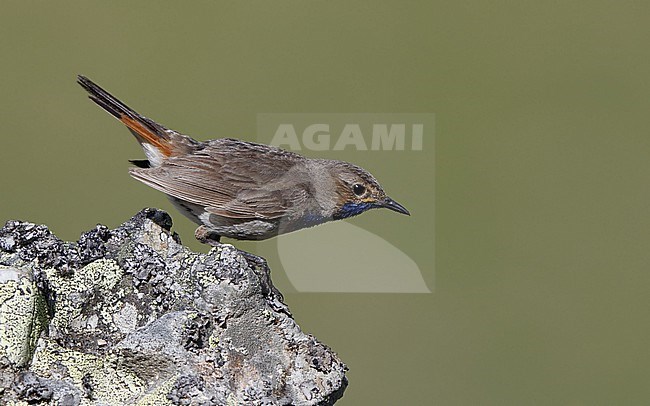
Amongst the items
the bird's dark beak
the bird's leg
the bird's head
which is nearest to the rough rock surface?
the bird's leg

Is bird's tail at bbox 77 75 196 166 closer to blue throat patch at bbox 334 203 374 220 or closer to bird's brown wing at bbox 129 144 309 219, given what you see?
bird's brown wing at bbox 129 144 309 219

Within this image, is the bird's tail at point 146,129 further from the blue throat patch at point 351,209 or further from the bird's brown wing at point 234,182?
the blue throat patch at point 351,209

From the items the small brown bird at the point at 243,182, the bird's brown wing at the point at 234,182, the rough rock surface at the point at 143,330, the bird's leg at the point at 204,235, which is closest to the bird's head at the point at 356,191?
the small brown bird at the point at 243,182

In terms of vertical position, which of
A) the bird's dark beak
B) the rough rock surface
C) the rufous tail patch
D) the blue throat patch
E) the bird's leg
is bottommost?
the rough rock surface

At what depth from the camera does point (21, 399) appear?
2.44 m

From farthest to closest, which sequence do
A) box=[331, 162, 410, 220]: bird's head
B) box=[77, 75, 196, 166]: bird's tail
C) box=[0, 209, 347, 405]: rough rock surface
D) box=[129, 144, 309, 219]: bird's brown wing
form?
box=[331, 162, 410, 220]: bird's head, box=[77, 75, 196, 166]: bird's tail, box=[129, 144, 309, 219]: bird's brown wing, box=[0, 209, 347, 405]: rough rock surface

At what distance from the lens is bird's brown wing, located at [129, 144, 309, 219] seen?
414 centimetres

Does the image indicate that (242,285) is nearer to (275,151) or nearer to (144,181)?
(144,181)

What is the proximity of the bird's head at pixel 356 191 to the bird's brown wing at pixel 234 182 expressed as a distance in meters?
0.18

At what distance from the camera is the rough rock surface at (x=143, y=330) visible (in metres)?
2.52

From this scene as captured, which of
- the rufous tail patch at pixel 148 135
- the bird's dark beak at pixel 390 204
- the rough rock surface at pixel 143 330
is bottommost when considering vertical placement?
the rough rock surface at pixel 143 330

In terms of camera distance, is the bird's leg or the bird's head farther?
the bird's head

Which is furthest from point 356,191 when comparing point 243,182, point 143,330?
point 143,330

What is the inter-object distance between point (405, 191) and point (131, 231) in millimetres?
3166
